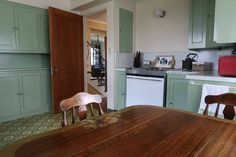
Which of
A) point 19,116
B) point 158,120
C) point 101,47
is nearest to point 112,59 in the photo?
point 19,116

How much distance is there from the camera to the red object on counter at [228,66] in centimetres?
203

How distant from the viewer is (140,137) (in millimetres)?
849

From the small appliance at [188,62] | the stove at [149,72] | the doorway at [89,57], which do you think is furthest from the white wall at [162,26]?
the doorway at [89,57]

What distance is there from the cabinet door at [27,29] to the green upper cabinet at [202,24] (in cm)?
284

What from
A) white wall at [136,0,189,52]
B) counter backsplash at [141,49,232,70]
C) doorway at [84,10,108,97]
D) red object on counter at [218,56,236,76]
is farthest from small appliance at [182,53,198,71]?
doorway at [84,10,108,97]

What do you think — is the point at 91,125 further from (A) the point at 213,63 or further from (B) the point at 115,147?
(A) the point at 213,63

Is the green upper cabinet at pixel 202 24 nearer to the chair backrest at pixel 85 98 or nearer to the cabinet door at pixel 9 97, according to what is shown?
the chair backrest at pixel 85 98

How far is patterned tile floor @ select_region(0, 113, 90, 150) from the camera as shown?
8.40 ft

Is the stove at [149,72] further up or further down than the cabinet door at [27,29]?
further down

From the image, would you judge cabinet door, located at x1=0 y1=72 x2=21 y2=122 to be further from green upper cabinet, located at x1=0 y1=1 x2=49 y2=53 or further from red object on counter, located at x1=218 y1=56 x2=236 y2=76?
red object on counter, located at x1=218 y1=56 x2=236 y2=76

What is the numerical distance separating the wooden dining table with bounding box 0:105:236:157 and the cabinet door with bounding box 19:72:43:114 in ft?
9.25

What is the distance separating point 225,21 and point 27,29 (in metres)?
3.25

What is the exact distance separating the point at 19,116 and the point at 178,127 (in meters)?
3.25

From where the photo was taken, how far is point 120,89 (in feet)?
11.8
